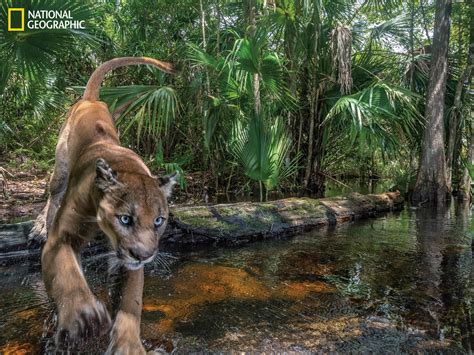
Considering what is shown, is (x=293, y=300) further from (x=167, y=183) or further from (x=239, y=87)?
(x=239, y=87)

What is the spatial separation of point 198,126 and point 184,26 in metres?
2.31

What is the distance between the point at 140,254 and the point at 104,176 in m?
0.45

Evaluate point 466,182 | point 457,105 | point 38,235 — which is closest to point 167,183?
point 38,235

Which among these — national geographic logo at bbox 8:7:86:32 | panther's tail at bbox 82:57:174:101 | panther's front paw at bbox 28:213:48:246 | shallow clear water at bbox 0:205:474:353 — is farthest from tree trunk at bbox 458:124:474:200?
panther's front paw at bbox 28:213:48:246

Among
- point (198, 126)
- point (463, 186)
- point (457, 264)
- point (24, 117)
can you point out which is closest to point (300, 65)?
point (198, 126)

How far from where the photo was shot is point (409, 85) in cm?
1008

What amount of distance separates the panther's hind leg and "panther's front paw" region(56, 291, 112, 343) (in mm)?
2090

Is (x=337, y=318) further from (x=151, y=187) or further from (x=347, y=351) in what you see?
(x=151, y=187)

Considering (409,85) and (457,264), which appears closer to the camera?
(457,264)

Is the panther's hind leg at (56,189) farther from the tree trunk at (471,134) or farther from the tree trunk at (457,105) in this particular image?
the tree trunk at (471,134)

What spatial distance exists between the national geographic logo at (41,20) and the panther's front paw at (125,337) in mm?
3494

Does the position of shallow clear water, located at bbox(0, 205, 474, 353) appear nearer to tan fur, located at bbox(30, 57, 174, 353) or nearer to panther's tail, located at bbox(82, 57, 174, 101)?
tan fur, located at bbox(30, 57, 174, 353)

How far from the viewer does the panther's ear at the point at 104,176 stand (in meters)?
2.08

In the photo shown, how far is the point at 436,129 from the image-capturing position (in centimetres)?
912
